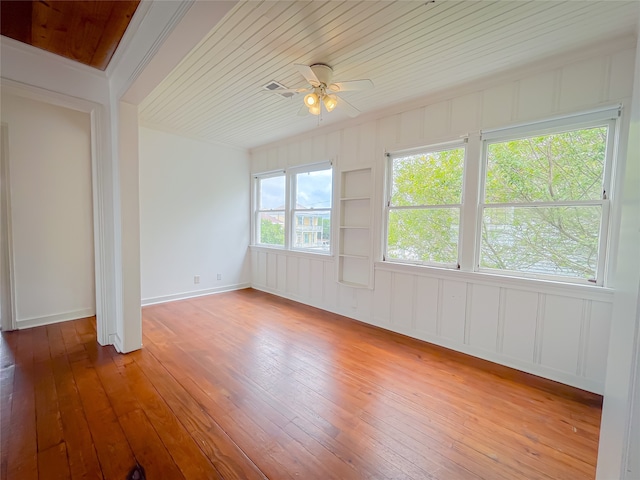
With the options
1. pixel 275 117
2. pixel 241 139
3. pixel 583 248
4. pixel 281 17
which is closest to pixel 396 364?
pixel 583 248

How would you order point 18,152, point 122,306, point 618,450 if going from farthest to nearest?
point 18,152, point 122,306, point 618,450

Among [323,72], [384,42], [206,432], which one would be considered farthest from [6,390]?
[384,42]

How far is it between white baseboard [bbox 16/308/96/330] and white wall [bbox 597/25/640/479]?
489 cm

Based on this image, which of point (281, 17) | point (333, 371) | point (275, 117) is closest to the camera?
point (281, 17)

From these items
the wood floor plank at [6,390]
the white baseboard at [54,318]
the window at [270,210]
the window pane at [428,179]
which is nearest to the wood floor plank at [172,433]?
the wood floor plank at [6,390]

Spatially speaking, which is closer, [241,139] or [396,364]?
[396,364]

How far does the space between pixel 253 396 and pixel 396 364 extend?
1346 mm

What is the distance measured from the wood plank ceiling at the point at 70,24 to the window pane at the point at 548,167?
3229mm

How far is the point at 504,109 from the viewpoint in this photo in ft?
8.29

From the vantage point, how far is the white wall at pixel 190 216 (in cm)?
409

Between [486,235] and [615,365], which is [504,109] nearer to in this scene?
[486,235]

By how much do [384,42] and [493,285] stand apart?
239 centimetres

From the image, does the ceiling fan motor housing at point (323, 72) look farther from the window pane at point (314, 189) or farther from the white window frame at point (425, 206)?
the window pane at point (314, 189)

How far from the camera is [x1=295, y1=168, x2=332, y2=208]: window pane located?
4.13 metres
